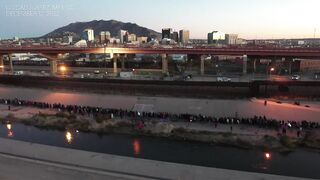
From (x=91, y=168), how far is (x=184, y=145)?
31.7 feet

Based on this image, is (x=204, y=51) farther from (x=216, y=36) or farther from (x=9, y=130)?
(x=216, y=36)

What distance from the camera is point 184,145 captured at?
2702 cm

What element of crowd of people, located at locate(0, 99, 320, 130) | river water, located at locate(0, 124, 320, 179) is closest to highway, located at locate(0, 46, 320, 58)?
crowd of people, located at locate(0, 99, 320, 130)

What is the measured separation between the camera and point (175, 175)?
18016 millimetres

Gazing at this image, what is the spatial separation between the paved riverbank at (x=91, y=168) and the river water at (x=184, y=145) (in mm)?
4116

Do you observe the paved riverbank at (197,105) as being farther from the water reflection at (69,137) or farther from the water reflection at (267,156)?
the water reflection at (69,137)

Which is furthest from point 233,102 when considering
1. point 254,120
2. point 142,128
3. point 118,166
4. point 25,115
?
point 25,115

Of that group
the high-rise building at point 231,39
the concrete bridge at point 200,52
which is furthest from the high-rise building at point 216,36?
the concrete bridge at point 200,52

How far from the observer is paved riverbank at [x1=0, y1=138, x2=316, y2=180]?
17938mm

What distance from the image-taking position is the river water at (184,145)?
2288 cm

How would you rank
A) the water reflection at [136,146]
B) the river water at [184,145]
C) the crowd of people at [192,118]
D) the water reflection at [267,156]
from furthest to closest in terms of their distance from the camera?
the crowd of people at [192,118] → the water reflection at [136,146] → the water reflection at [267,156] → the river water at [184,145]

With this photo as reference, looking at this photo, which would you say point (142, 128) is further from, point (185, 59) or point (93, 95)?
point (185, 59)

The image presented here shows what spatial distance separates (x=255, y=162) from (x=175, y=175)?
7684mm

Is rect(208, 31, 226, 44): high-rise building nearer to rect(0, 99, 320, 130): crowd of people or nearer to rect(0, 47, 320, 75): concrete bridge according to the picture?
rect(0, 47, 320, 75): concrete bridge
